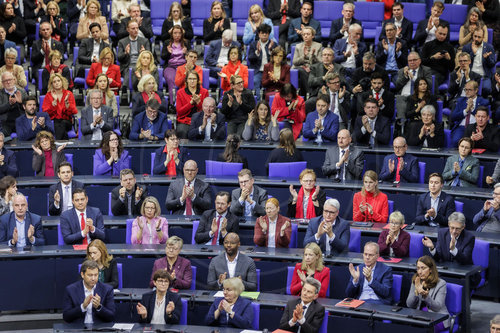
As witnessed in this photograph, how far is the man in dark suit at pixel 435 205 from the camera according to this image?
8.77 metres

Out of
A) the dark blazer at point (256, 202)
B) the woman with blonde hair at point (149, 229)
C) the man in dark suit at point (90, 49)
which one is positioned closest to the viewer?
the woman with blonde hair at point (149, 229)

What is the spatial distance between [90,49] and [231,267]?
16.9 feet

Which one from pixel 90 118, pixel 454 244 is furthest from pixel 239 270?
pixel 90 118

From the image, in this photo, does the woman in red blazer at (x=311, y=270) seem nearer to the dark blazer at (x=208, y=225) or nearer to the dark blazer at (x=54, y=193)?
the dark blazer at (x=208, y=225)

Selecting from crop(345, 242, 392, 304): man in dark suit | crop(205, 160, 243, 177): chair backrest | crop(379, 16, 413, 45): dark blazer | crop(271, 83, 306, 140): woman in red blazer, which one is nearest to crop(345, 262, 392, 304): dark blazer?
crop(345, 242, 392, 304): man in dark suit

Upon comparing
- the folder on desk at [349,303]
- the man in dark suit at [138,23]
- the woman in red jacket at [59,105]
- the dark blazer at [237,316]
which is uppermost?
the man in dark suit at [138,23]

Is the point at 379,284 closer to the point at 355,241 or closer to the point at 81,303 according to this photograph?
the point at 355,241

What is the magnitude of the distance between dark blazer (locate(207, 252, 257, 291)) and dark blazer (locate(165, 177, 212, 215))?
1168 millimetres

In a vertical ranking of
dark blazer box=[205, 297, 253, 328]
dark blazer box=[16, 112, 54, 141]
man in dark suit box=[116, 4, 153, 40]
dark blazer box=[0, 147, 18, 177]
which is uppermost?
man in dark suit box=[116, 4, 153, 40]

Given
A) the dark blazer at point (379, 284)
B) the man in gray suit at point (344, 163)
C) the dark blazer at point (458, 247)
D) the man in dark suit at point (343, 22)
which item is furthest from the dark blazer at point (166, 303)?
the man in dark suit at point (343, 22)

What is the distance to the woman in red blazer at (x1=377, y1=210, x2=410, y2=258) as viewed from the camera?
26.2ft

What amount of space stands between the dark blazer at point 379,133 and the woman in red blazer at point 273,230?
2.43 metres

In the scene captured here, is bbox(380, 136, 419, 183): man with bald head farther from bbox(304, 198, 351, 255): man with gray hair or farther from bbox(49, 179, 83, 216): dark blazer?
bbox(49, 179, 83, 216): dark blazer

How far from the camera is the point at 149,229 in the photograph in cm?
846
